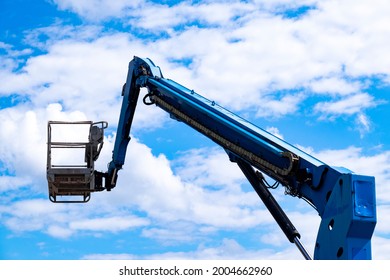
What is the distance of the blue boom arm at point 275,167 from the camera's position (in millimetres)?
10531

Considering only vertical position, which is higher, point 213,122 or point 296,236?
point 213,122

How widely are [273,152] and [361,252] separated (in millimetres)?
2600

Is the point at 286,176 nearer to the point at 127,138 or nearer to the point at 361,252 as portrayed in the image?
the point at 361,252

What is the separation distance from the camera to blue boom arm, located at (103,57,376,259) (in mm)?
10531

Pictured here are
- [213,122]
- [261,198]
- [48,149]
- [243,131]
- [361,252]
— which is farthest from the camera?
[48,149]

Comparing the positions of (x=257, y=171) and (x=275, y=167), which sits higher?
(x=257, y=171)

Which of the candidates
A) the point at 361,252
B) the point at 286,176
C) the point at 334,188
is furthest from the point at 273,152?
the point at 361,252

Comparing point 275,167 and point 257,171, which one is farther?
point 257,171

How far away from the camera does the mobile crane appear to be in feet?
34.6

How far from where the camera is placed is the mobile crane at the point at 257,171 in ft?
34.6

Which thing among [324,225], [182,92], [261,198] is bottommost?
[324,225]

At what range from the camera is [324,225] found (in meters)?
11.1

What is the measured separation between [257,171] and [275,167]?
2.52 m

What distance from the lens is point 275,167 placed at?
1246 centimetres
